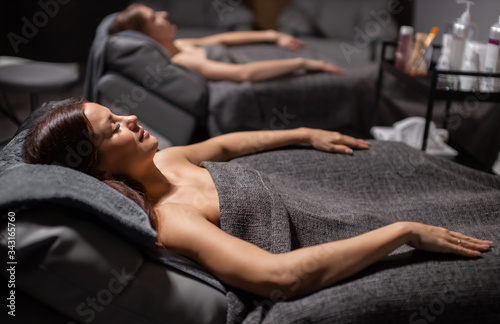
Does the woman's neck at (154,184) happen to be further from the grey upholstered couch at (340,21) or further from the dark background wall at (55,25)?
Result: the dark background wall at (55,25)

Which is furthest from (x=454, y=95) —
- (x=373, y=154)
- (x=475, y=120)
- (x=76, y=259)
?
(x=76, y=259)

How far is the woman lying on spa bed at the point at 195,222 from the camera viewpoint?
0.94 metres

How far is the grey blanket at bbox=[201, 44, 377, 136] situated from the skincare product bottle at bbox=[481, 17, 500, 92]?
32.5 inches

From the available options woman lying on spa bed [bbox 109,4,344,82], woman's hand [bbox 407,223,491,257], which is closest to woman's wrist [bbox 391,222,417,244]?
woman's hand [bbox 407,223,491,257]

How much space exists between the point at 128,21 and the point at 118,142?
145 cm

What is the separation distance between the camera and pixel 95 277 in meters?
0.89

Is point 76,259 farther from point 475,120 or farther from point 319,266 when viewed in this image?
point 475,120

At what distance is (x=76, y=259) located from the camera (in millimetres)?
871

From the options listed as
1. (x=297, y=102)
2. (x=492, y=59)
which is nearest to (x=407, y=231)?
(x=492, y=59)

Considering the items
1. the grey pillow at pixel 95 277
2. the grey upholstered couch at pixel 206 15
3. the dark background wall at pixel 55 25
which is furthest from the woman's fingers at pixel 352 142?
the dark background wall at pixel 55 25

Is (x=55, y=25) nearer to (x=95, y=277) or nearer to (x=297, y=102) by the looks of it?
(x=297, y=102)

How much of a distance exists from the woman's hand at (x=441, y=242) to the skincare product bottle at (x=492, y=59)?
36.9 inches

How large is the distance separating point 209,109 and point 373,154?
3.52ft
